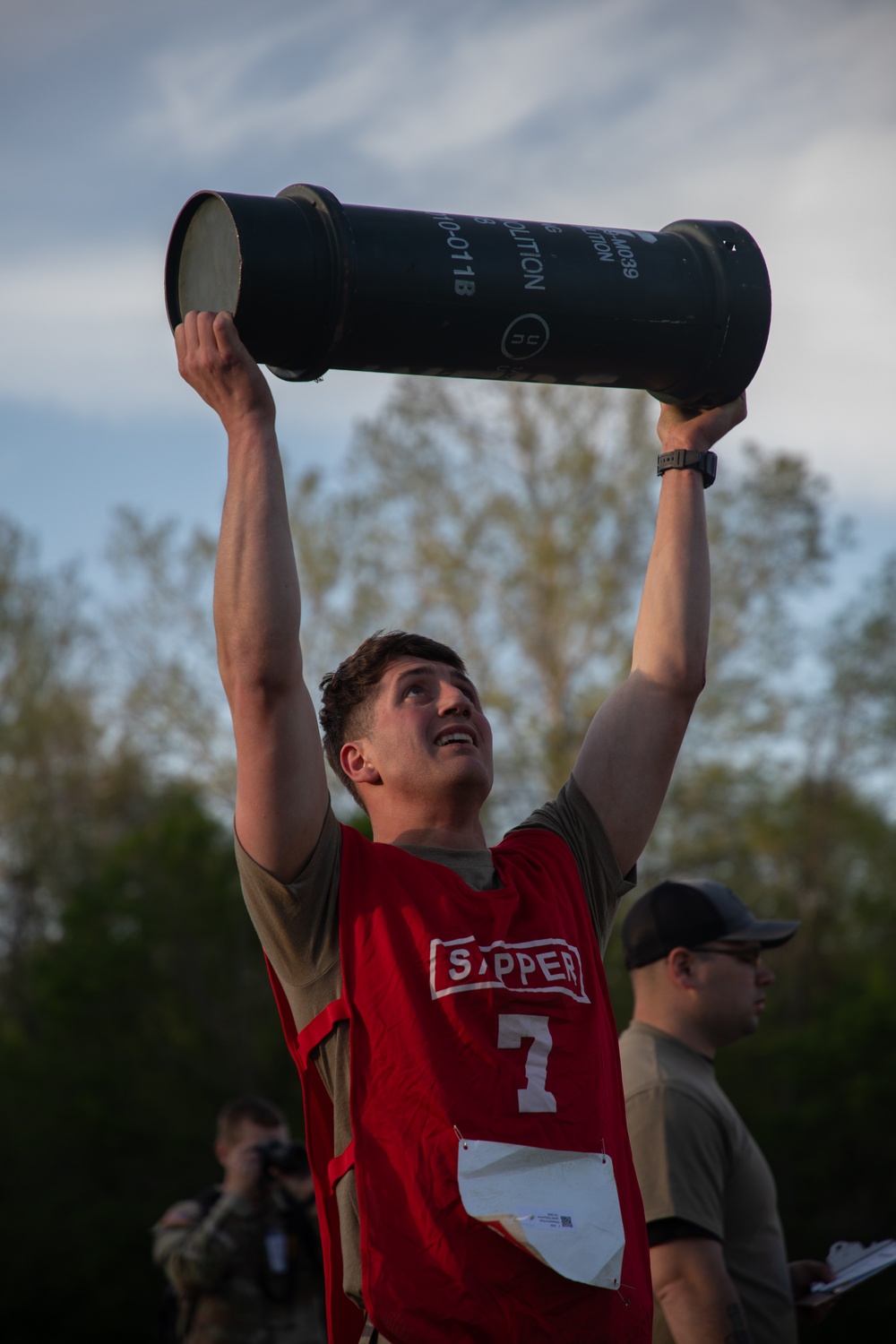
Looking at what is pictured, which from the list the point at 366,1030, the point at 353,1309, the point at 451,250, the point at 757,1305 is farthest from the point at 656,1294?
the point at 451,250

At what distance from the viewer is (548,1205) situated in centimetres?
189

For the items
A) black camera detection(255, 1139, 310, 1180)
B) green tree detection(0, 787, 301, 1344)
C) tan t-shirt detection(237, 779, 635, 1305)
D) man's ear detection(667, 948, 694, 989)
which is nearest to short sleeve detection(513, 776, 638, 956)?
tan t-shirt detection(237, 779, 635, 1305)

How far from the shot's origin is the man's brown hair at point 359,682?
258 centimetres

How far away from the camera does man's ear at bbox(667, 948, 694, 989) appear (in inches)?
137

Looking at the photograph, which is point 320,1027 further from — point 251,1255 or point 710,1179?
point 251,1255

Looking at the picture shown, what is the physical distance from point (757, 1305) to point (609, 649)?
42.8 feet

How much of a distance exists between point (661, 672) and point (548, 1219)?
42.4 inches

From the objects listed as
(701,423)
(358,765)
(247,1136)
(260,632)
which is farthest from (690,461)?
(247,1136)

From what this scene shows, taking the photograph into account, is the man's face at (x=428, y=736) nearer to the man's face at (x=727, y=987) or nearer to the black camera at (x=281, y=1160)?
the man's face at (x=727, y=987)

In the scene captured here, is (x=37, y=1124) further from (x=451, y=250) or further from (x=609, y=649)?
(x=451, y=250)

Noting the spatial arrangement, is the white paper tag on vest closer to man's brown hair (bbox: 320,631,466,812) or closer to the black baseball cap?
man's brown hair (bbox: 320,631,466,812)

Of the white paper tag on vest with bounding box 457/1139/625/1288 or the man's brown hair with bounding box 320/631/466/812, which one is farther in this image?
the man's brown hair with bounding box 320/631/466/812

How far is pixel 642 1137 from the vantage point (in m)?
3.09

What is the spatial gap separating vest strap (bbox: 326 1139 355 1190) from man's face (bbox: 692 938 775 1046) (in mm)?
1650
